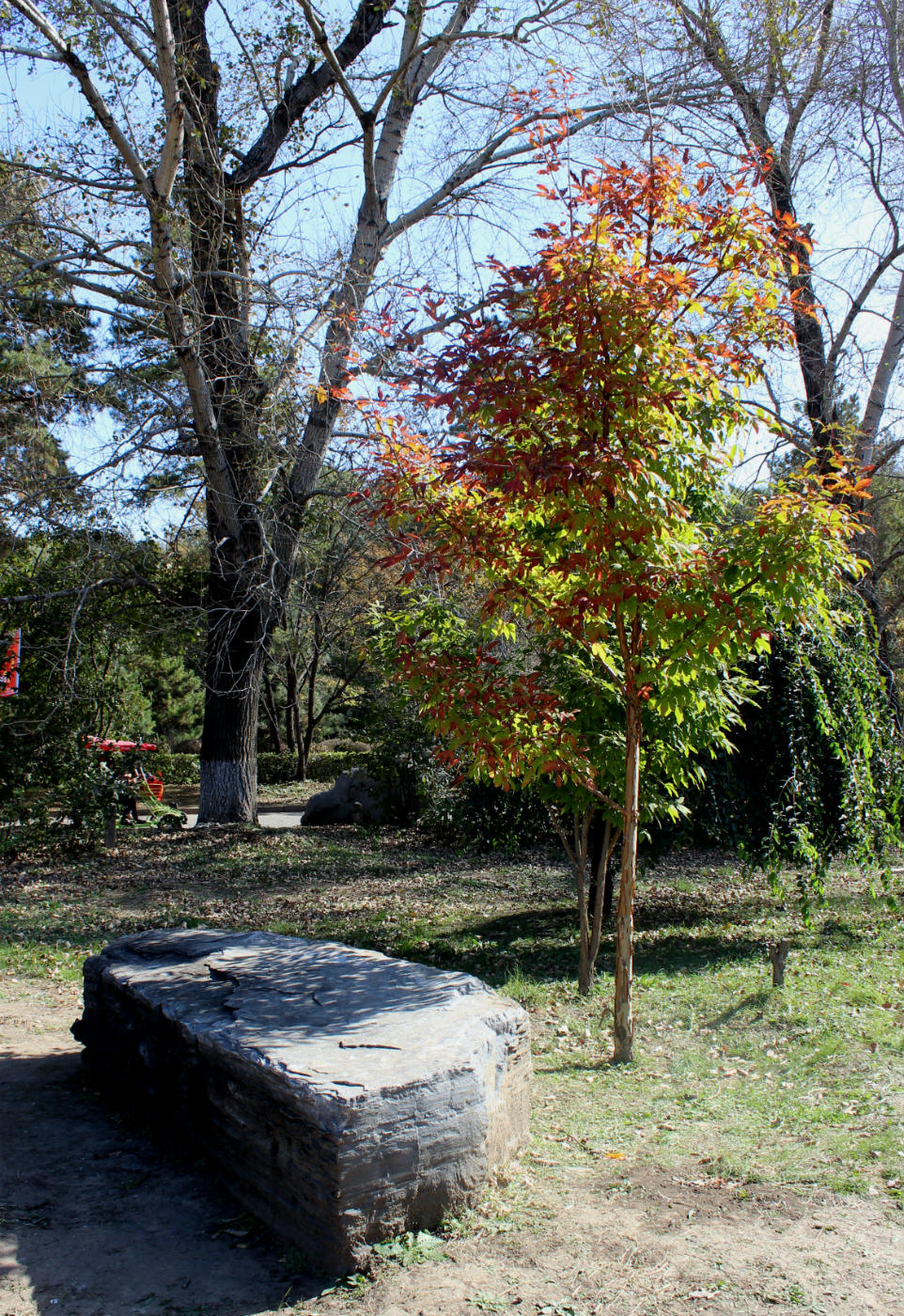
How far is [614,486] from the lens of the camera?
4.36 m

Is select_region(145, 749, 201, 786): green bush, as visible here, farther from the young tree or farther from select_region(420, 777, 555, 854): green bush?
the young tree

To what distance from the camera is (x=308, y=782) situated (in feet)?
81.5

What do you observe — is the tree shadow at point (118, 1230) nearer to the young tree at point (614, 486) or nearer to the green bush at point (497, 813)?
the young tree at point (614, 486)

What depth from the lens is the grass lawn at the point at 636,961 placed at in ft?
14.4

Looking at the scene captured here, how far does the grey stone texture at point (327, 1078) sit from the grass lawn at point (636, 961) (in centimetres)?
46

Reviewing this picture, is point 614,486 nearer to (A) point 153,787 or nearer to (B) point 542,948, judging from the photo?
(B) point 542,948

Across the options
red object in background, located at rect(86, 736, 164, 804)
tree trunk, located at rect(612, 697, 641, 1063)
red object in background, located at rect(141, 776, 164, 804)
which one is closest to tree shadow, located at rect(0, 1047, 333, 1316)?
tree trunk, located at rect(612, 697, 641, 1063)

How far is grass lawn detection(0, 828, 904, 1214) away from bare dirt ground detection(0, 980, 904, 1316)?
Answer: 190 millimetres

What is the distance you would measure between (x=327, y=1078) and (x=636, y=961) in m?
5.17

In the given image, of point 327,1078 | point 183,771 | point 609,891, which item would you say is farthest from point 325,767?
point 327,1078

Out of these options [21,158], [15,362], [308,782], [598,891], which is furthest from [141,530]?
[308,782]

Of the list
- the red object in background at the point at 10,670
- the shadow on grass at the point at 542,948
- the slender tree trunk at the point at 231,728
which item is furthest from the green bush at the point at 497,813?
the red object in background at the point at 10,670

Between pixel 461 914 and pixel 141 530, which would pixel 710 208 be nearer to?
pixel 461 914

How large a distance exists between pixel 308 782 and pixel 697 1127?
20947mm
